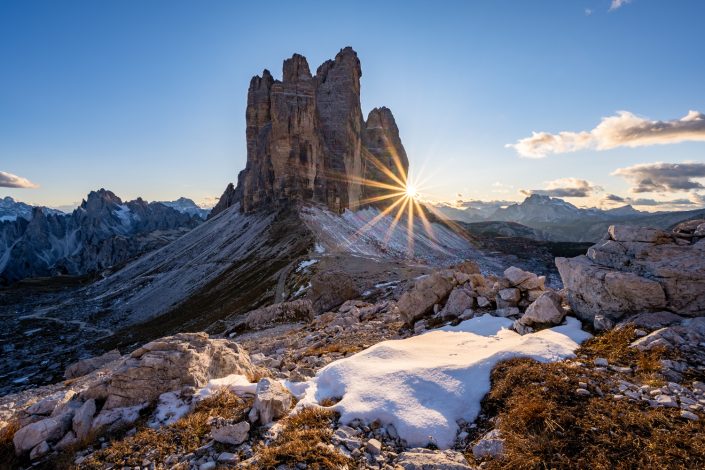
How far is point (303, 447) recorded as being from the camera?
275 inches

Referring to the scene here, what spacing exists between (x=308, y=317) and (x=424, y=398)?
24.8 metres

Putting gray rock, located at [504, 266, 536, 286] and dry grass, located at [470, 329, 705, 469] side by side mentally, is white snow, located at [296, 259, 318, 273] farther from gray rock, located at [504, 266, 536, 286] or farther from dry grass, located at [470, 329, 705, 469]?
dry grass, located at [470, 329, 705, 469]

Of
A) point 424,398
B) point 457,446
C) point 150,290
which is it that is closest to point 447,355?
point 424,398

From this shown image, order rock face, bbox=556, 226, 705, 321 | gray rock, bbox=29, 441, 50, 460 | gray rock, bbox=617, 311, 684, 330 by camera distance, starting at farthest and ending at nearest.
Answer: rock face, bbox=556, 226, 705, 321, gray rock, bbox=617, 311, 684, 330, gray rock, bbox=29, 441, 50, 460

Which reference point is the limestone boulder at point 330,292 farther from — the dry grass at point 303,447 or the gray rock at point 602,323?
the dry grass at point 303,447

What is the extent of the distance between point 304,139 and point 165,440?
13285cm

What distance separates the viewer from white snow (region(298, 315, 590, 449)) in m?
8.30

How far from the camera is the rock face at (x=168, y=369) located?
9.88m

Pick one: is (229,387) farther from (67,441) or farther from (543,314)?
(543,314)

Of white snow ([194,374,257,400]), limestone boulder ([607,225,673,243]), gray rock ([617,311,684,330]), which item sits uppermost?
limestone boulder ([607,225,673,243])

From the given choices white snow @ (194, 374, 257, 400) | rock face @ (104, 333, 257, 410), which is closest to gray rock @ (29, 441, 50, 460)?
rock face @ (104, 333, 257, 410)

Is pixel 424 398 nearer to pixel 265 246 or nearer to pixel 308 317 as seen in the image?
pixel 308 317

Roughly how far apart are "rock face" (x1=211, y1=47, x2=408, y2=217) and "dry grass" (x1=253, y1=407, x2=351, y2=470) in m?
125

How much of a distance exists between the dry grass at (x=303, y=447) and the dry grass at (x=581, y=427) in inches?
124
